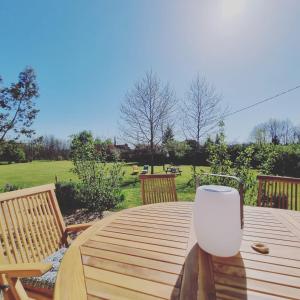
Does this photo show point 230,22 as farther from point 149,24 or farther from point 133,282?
point 133,282

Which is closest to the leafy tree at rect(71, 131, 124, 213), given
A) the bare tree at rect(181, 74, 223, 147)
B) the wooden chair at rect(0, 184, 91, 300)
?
the wooden chair at rect(0, 184, 91, 300)

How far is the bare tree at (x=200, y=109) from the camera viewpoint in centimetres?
986

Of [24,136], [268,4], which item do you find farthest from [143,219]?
[24,136]

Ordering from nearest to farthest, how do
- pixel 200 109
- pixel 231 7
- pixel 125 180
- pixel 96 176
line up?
pixel 231 7
pixel 96 176
pixel 200 109
pixel 125 180

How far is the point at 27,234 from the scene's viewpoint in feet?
4.64

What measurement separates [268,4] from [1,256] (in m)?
6.54

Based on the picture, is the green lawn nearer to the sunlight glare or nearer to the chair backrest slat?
the chair backrest slat

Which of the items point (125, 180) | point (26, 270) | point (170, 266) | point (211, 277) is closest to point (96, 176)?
point (26, 270)

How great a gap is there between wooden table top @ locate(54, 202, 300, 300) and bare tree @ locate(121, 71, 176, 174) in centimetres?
1131

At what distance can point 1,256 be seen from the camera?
3.68ft

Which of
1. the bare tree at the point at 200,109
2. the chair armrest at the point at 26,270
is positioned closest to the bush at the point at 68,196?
the chair armrest at the point at 26,270

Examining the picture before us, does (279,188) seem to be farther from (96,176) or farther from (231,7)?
(96,176)

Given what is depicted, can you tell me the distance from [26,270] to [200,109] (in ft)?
33.1

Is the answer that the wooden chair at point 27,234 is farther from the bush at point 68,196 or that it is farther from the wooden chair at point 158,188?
the bush at point 68,196
